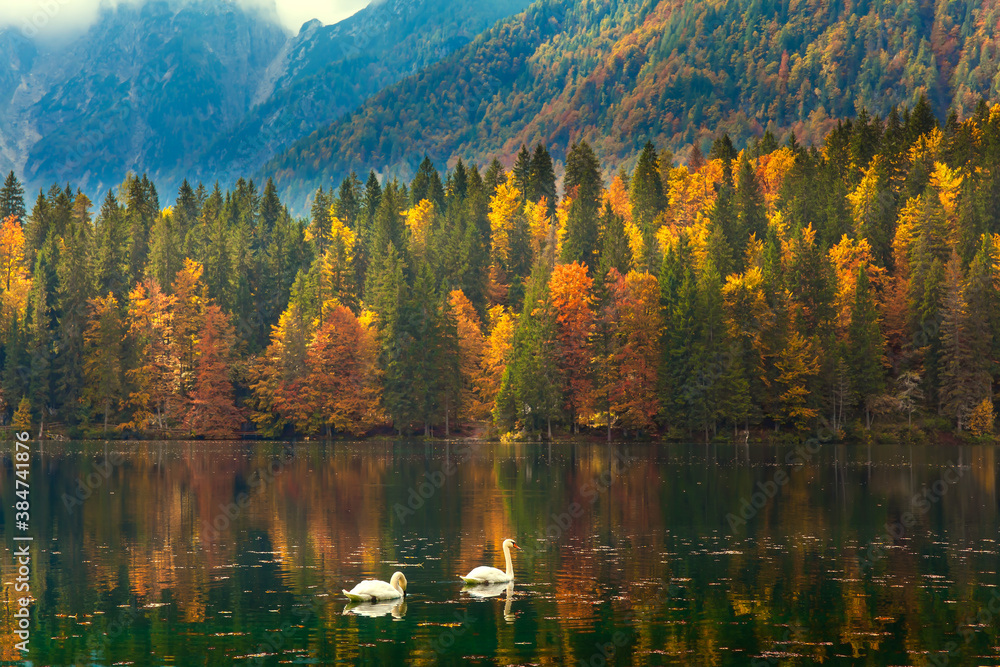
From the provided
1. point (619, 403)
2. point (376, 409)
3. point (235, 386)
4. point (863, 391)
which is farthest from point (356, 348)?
point (863, 391)

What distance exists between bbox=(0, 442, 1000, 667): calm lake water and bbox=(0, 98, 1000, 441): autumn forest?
43.9m

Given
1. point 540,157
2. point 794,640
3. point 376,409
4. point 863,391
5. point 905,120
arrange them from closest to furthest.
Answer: point 794,640
point 863,391
point 376,409
point 905,120
point 540,157

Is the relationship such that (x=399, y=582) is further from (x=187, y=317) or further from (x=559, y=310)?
(x=187, y=317)

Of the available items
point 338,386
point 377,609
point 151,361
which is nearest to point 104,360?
point 151,361

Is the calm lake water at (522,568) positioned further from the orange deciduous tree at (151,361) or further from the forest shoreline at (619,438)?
the orange deciduous tree at (151,361)

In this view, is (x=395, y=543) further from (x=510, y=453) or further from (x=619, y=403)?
(x=619, y=403)

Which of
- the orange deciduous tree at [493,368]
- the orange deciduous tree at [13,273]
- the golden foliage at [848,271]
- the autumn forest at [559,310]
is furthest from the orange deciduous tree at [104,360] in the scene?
the golden foliage at [848,271]

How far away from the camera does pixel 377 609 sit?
2778 cm

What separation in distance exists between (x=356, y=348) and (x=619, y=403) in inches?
1374

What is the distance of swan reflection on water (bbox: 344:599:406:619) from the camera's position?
27344 mm

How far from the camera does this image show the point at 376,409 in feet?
413

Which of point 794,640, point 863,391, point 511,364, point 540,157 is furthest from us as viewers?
point 540,157

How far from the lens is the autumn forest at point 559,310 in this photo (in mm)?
110688

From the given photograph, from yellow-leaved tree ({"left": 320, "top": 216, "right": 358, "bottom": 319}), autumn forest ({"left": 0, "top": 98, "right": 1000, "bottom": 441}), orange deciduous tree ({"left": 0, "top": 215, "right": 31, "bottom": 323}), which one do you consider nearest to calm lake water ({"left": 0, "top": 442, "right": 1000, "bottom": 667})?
autumn forest ({"left": 0, "top": 98, "right": 1000, "bottom": 441})
